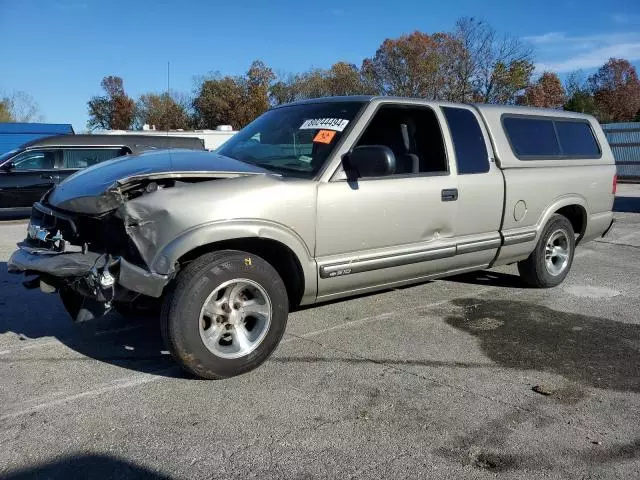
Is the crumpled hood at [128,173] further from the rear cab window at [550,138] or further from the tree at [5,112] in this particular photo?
the tree at [5,112]

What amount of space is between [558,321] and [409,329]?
4.68 ft

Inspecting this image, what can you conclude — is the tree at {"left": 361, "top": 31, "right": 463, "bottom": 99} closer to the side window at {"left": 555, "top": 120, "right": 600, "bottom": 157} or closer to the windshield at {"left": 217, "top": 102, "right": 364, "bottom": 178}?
the side window at {"left": 555, "top": 120, "right": 600, "bottom": 157}

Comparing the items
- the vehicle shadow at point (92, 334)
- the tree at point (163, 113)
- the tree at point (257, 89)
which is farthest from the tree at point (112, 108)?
the vehicle shadow at point (92, 334)

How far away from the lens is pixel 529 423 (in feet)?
10.5

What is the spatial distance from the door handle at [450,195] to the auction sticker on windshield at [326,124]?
3.52 feet

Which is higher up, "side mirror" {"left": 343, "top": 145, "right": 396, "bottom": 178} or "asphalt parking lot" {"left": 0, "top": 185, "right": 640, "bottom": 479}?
"side mirror" {"left": 343, "top": 145, "right": 396, "bottom": 178}

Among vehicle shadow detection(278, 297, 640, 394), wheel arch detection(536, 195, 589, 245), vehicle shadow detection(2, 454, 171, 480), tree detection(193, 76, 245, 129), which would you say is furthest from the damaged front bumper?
tree detection(193, 76, 245, 129)

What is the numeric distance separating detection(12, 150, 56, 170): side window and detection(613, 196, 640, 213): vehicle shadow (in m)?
13.0

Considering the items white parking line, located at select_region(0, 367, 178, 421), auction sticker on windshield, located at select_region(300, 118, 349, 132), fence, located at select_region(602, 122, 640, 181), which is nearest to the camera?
white parking line, located at select_region(0, 367, 178, 421)

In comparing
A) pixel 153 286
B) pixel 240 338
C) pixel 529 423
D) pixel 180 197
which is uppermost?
pixel 180 197

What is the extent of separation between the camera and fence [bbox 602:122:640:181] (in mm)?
24156

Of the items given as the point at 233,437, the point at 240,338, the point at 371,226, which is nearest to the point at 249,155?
the point at 371,226

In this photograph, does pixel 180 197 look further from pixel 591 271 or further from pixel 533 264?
pixel 591 271

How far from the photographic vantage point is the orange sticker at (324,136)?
14.2ft
